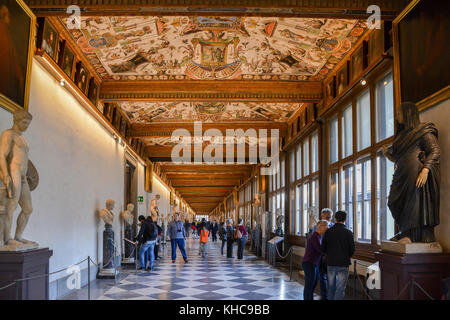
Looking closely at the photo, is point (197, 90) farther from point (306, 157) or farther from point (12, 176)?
point (12, 176)

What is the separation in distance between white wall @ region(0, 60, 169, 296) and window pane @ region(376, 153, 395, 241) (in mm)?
5788

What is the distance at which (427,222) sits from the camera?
5.12 m

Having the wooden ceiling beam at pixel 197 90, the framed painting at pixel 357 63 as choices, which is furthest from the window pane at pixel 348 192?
the wooden ceiling beam at pixel 197 90

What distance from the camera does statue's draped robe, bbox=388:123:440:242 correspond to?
5.12m

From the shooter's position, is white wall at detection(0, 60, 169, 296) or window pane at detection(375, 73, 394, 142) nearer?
white wall at detection(0, 60, 169, 296)

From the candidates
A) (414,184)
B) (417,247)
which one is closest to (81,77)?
(414,184)

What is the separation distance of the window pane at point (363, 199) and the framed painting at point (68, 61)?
5.98 meters

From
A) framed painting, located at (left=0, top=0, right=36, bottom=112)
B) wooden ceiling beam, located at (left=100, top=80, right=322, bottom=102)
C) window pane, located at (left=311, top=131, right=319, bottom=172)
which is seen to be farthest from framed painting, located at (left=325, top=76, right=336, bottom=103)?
framed painting, located at (left=0, top=0, right=36, bottom=112)

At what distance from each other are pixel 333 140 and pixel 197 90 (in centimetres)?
357

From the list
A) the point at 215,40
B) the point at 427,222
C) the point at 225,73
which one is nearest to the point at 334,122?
the point at 225,73

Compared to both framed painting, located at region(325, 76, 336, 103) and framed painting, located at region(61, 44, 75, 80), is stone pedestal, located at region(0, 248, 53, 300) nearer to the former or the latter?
framed painting, located at region(61, 44, 75, 80)

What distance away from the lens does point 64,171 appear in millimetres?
8836

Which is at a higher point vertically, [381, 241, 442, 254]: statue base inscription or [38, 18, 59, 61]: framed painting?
[38, 18, 59, 61]: framed painting

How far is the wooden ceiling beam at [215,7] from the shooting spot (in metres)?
6.52
